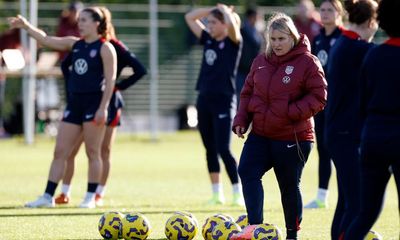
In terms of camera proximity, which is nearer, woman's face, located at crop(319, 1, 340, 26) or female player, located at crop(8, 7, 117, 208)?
woman's face, located at crop(319, 1, 340, 26)

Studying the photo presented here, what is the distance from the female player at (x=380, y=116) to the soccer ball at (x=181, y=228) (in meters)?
2.26

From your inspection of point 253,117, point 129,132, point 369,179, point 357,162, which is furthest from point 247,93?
point 129,132

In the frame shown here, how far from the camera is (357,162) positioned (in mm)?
8180

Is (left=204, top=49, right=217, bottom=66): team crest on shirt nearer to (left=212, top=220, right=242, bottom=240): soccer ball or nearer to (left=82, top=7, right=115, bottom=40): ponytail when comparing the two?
(left=82, top=7, right=115, bottom=40): ponytail

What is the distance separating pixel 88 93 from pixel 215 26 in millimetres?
1902

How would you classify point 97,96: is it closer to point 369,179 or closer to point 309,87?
point 309,87

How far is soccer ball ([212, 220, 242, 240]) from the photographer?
8891 mm

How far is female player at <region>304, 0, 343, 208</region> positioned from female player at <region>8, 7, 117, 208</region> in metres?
2.55

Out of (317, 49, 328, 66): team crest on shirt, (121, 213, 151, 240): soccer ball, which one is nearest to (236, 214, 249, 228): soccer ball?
(121, 213, 151, 240): soccer ball

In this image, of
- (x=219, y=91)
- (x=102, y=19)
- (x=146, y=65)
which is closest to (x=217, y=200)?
Answer: (x=219, y=91)

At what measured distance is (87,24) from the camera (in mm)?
12117

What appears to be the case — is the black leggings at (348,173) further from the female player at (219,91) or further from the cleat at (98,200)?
the cleat at (98,200)

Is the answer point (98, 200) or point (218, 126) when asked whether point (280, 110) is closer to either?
point (218, 126)

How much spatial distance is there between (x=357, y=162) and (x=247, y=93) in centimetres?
130
